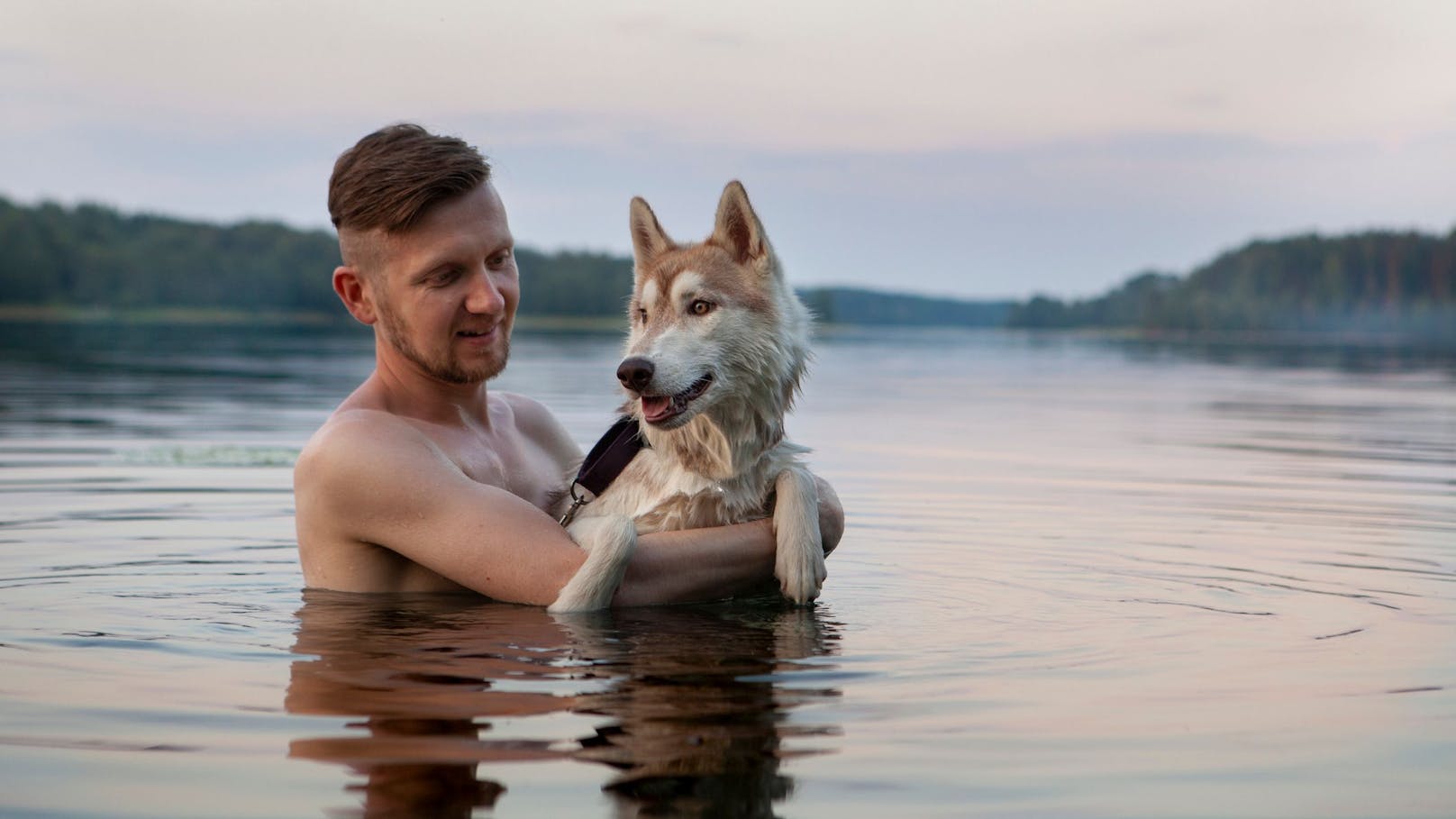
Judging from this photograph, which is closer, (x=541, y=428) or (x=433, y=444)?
(x=433, y=444)

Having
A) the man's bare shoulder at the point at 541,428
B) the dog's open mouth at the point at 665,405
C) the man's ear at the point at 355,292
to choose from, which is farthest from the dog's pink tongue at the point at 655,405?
the man's bare shoulder at the point at 541,428

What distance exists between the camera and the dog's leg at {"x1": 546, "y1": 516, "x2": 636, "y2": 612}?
20.5 feet

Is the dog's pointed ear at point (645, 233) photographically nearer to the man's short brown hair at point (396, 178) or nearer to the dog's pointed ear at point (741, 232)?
the dog's pointed ear at point (741, 232)

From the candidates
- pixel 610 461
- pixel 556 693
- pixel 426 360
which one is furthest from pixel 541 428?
pixel 556 693

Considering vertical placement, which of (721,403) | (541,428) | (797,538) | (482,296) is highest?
(482,296)

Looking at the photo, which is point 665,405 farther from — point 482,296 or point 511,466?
point 511,466

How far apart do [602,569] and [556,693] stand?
3.47 feet

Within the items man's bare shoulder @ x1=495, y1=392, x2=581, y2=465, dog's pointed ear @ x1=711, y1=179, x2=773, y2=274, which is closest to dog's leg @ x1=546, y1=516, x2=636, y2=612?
dog's pointed ear @ x1=711, y1=179, x2=773, y2=274

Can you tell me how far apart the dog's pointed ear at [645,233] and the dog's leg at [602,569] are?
1.50m

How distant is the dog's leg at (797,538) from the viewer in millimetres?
6641

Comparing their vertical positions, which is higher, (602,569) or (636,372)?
(636,372)

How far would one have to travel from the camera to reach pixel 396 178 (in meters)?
6.70

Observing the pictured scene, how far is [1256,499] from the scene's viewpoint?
12289 mm

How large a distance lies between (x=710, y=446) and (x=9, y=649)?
9.91 ft
